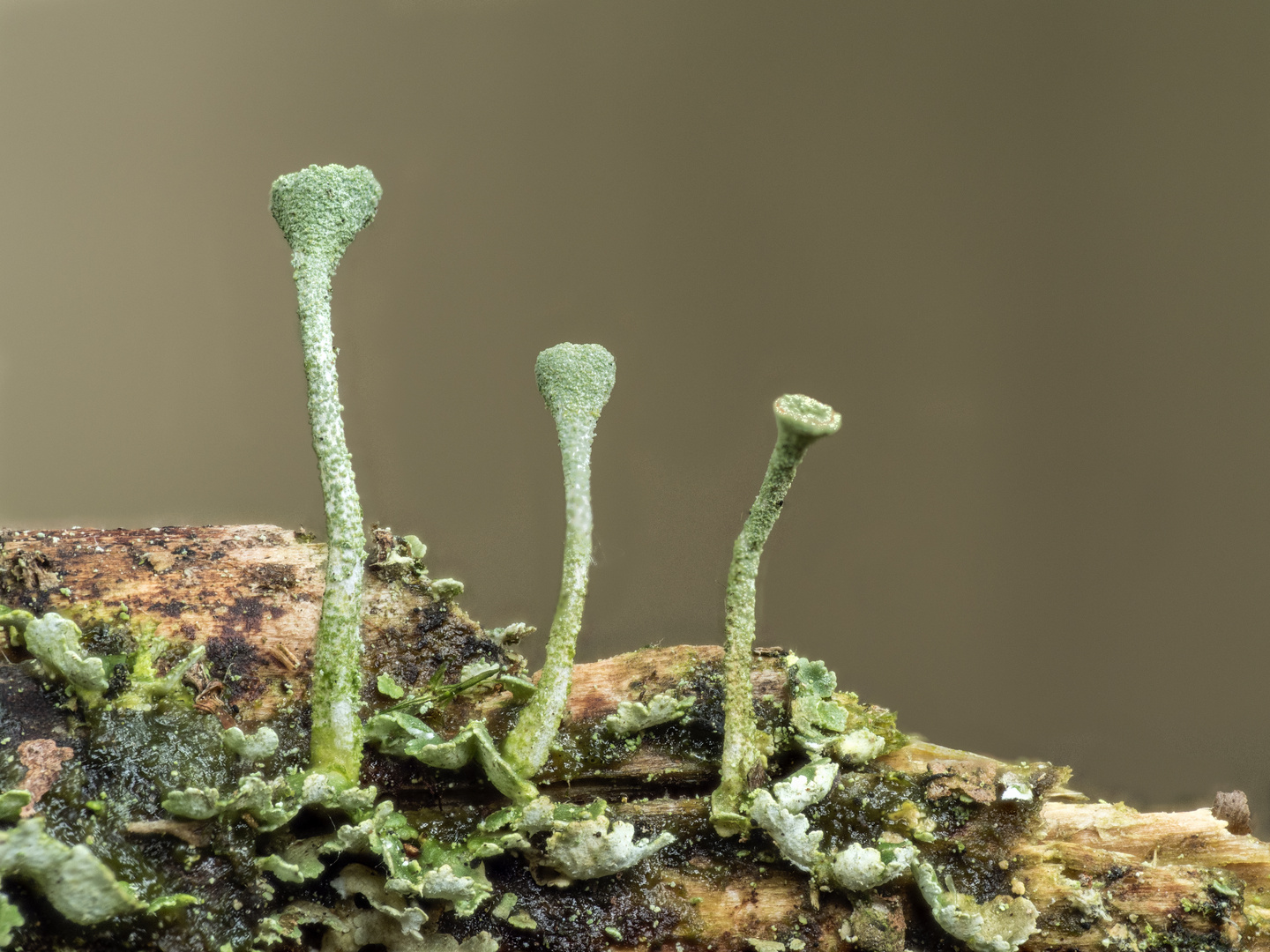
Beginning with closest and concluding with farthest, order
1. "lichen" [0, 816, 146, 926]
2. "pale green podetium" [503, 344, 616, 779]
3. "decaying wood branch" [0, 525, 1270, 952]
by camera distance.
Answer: "lichen" [0, 816, 146, 926]
"decaying wood branch" [0, 525, 1270, 952]
"pale green podetium" [503, 344, 616, 779]

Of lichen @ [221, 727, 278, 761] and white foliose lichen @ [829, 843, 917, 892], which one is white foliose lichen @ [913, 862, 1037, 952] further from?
lichen @ [221, 727, 278, 761]

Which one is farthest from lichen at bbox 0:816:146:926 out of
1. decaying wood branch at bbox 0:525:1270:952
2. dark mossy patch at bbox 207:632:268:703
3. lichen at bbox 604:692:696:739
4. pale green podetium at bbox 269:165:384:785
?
lichen at bbox 604:692:696:739

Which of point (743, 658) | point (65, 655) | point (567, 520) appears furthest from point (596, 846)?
point (65, 655)

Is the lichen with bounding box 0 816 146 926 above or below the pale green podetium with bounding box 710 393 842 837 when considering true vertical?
below

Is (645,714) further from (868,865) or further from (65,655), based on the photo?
(65,655)

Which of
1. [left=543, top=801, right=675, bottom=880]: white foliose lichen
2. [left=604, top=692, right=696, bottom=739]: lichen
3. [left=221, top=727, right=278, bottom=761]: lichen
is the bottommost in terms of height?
[left=543, top=801, right=675, bottom=880]: white foliose lichen

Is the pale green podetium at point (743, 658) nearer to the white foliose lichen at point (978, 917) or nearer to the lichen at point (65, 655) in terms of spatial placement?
the white foliose lichen at point (978, 917)

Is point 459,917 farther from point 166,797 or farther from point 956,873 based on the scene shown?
point 956,873
